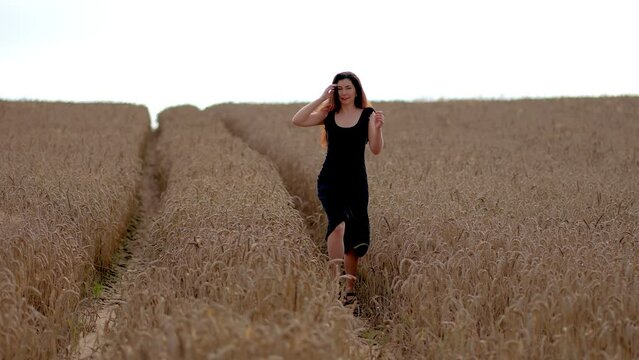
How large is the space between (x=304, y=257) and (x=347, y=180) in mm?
1102

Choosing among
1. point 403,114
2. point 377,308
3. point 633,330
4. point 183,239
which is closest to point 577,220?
point 377,308

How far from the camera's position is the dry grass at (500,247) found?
399 cm

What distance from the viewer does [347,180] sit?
565cm

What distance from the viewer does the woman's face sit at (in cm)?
553

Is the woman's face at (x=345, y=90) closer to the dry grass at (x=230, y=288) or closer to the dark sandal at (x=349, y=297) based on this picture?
the dry grass at (x=230, y=288)

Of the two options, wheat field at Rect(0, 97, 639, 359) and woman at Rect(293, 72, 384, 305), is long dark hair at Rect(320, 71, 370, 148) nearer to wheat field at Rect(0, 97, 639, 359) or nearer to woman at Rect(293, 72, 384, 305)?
woman at Rect(293, 72, 384, 305)

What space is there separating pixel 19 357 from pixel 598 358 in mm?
3163

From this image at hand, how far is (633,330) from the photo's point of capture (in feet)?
12.4

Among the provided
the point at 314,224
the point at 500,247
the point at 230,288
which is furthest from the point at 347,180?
the point at 314,224

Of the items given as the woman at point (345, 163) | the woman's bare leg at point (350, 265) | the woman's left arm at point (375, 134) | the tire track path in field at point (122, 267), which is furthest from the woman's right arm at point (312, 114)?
the tire track path in field at point (122, 267)

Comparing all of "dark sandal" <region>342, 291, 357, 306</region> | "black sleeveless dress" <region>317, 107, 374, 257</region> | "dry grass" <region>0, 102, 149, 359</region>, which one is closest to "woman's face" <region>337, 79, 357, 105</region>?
"black sleeveless dress" <region>317, 107, 374, 257</region>

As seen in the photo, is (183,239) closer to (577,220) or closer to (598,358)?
(598,358)

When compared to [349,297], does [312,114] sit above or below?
above

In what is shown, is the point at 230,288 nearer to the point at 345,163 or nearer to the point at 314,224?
the point at 345,163
